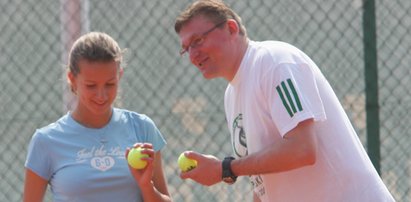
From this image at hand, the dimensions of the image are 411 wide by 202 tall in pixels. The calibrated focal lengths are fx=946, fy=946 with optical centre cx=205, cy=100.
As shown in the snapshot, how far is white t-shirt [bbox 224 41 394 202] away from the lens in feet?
11.8

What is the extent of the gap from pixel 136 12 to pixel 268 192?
2768 mm

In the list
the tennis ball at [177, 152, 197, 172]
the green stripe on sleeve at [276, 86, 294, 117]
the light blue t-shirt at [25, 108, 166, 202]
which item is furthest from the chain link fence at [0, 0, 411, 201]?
the green stripe on sleeve at [276, 86, 294, 117]

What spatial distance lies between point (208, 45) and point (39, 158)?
83 cm

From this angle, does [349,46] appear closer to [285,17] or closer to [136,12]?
[285,17]

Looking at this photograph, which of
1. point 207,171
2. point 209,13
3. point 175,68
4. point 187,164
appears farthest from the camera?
A: point 175,68

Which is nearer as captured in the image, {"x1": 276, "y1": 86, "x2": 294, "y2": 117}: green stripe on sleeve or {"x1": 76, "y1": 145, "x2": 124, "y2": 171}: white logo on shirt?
{"x1": 276, "y1": 86, "x2": 294, "y2": 117}: green stripe on sleeve

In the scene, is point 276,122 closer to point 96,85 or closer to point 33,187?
point 96,85

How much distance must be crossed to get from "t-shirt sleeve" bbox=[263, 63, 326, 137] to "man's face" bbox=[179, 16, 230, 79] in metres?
0.30

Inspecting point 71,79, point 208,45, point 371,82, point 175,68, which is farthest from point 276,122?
point 175,68

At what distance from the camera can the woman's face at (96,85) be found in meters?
3.90

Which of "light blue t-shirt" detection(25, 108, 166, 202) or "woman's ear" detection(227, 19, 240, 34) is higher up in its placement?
"woman's ear" detection(227, 19, 240, 34)

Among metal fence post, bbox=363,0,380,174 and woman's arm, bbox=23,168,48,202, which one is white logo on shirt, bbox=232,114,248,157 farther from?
metal fence post, bbox=363,0,380,174

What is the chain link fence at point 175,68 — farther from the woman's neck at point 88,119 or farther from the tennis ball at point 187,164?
the tennis ball at point 187,164

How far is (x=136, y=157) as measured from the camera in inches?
148
